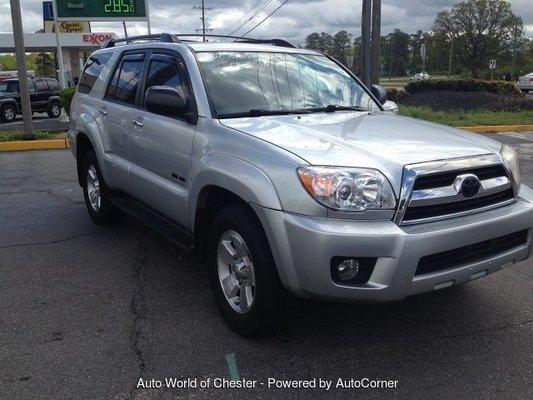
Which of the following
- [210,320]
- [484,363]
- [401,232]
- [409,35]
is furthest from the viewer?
[409,35]

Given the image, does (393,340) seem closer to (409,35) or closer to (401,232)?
(401,232)

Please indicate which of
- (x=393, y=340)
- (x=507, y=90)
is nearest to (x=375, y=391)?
(x=393, y=340)

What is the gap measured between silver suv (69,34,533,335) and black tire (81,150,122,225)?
0.89m

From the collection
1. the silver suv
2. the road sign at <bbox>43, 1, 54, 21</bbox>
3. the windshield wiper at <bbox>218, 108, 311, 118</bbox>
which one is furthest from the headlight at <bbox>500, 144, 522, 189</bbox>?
the road sign at <bbox>43, 1, 54, 21</bbox>

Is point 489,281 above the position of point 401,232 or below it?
below

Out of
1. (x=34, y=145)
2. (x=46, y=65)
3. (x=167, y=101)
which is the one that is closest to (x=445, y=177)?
(x=167, y=101)

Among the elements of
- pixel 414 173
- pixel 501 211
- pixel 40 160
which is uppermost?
pixel 414 173

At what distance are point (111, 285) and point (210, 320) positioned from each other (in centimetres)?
106

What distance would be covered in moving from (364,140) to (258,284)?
3.49ft

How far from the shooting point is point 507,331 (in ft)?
11.8

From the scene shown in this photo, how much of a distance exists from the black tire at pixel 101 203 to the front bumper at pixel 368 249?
9.85 ft

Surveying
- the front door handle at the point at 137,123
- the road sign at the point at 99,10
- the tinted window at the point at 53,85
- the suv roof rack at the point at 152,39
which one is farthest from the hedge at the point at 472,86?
the front door handle at the point at 137,123

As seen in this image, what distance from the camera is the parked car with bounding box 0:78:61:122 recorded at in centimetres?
2110

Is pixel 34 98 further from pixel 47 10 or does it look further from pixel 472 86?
pixel 47 10
